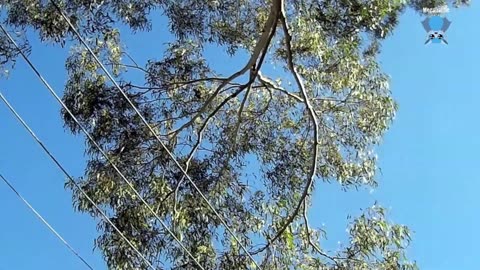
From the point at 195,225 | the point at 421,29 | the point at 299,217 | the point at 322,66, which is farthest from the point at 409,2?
→ the point at 195,225

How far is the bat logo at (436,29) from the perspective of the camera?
6465mm

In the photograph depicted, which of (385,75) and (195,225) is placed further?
(385,75)

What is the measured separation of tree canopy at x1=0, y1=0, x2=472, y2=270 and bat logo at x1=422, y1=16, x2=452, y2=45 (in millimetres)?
243

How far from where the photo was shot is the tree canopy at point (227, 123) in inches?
236

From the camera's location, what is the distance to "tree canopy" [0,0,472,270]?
19.7ft

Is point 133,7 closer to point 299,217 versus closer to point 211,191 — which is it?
point 211,191

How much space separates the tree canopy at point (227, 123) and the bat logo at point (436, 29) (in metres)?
0.24

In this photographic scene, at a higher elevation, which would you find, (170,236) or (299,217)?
(299,217)

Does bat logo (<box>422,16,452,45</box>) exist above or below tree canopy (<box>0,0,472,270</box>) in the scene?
above

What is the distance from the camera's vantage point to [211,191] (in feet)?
20.7

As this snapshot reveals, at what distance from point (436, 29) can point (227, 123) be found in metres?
1.78

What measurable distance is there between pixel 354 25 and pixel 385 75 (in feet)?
1.55

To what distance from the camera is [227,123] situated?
647 cm

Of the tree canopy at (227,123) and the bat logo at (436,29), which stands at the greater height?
the bat logo at (436,29)
